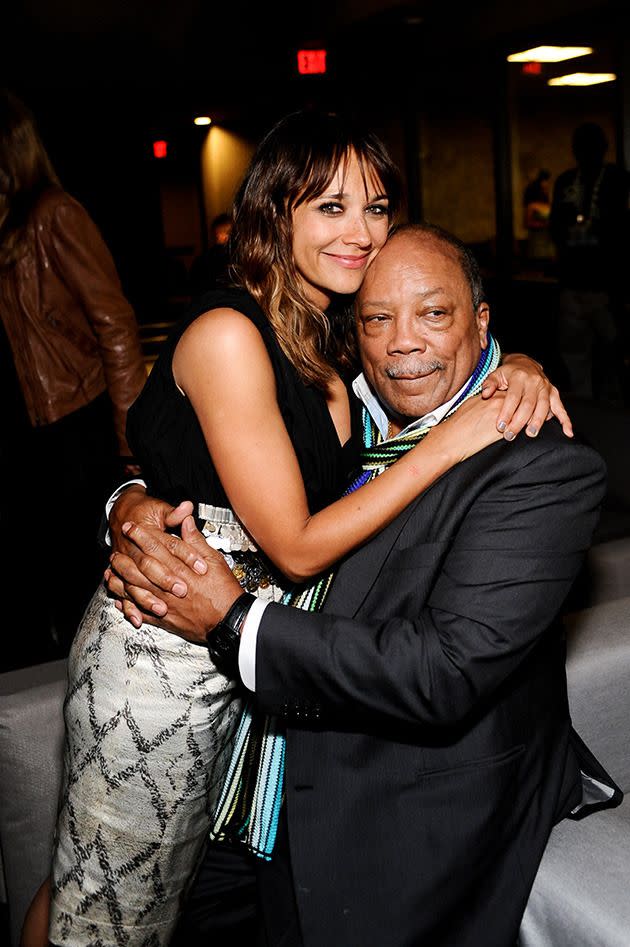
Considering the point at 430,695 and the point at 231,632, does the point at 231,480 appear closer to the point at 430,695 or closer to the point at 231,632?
the point at 231,632

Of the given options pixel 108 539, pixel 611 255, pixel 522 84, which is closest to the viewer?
pixel 108 539

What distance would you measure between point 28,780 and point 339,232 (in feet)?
4.15

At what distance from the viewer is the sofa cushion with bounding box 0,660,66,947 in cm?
206

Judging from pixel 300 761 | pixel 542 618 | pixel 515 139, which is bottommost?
pixel 300 761

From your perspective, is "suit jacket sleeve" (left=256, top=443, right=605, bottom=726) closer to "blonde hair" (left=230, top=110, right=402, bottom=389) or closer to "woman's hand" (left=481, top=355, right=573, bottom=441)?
"woman's hand" (left=481, top=355, right=573, bottom=441)

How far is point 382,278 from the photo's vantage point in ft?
6.05

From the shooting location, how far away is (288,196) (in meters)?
1.91

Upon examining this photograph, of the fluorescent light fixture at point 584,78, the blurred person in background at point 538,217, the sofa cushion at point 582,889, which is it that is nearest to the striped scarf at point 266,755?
the sofa cushion at point 582,889

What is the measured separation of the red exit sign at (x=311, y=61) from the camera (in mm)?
9977

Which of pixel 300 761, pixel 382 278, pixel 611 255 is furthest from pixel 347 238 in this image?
pixel 611 255

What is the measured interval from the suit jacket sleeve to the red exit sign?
30.6 ft

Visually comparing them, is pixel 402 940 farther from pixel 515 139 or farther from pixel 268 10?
pixel 268 10

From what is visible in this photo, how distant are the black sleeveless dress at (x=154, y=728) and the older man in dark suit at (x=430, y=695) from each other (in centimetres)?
12

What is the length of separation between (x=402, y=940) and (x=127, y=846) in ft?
1.67
